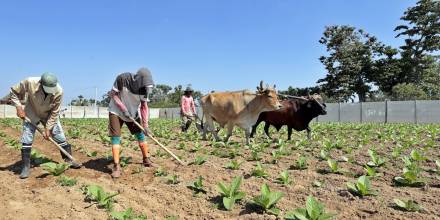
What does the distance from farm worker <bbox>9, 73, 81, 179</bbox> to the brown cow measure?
7.42m

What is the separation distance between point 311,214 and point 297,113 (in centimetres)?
930

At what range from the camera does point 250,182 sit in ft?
21.8

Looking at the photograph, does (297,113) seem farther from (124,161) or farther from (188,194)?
(188,194)

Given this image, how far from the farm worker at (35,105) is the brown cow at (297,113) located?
7420mm

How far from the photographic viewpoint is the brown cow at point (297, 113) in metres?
13.9

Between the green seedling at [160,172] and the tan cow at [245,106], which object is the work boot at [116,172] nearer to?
the green seedling at [160,172]

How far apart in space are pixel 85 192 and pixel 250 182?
2332mm

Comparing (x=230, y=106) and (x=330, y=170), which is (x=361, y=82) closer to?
(x=230, y=106)

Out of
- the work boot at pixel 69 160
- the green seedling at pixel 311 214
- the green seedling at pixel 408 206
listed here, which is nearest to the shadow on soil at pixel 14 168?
the work boot at pixel 69 160

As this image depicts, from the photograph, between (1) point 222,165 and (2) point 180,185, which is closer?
(2) point 180,185

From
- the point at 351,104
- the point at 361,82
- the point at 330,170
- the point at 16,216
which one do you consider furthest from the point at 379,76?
the point at 16,216

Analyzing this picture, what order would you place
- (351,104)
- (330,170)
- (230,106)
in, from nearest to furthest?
(330,170) < (230,106) < (351,104)

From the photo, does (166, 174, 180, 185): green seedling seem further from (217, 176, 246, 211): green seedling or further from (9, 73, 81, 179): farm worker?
(9, 73, 81, 179): farm worker

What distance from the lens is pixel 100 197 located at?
576cm
